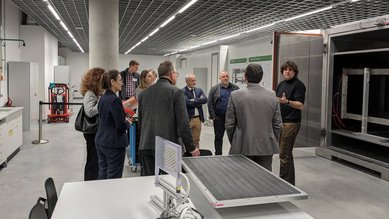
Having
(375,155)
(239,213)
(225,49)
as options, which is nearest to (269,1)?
(375,155)

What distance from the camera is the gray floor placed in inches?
142

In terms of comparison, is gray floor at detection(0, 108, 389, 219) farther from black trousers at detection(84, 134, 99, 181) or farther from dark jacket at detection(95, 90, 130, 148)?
dark jacket at detection(95, 90, 130, 148)

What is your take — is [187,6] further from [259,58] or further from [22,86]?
[22,86]

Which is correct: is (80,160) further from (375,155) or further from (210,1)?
(375,155)

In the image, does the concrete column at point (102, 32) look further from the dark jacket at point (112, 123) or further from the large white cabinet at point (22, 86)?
the large white cabinet at point (22, 86)

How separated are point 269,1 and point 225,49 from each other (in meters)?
6.06

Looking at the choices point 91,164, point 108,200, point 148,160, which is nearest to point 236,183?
point 108,200

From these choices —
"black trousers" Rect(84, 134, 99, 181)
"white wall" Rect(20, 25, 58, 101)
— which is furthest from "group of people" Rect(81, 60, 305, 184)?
"white wall" Rect(20, 25, 58, 101)

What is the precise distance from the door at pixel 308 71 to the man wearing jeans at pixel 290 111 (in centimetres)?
101

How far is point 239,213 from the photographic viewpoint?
5.63 feet

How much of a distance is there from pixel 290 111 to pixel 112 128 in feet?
6.57

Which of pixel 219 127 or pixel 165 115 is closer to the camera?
pixel 165 115

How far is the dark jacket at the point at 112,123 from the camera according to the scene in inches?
115

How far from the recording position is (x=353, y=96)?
239 inches
